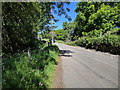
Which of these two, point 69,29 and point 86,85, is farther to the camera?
point 69,29

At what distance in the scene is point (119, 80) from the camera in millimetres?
4621

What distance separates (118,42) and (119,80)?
26.7ft

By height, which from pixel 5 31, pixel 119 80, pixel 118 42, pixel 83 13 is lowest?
pixel 119 80

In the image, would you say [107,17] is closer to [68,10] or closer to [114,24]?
[114,24]

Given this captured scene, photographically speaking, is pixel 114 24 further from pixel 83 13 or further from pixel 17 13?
pixel 17 13

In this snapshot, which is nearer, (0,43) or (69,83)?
(69,83)

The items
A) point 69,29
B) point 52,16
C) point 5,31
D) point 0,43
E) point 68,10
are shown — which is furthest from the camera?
point 69,29

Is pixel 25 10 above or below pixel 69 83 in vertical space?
above

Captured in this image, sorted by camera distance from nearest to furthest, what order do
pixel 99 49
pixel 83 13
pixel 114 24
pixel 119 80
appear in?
pixel 119 80
pixel 99 49
pixel 114 24
pixel 83 13

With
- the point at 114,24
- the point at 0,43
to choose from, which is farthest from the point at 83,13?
the point at 0,43

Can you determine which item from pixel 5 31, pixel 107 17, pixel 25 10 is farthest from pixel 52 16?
pixel 107 17

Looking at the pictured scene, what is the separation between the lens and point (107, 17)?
923 inches

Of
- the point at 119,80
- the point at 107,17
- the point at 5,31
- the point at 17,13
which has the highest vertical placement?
the point at 107,17

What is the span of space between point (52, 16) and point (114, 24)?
20120mm
